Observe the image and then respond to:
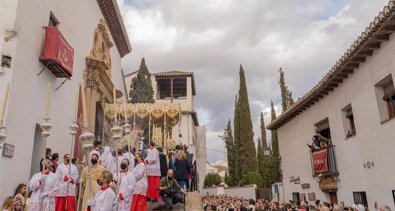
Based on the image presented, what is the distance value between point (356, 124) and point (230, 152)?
25.0m

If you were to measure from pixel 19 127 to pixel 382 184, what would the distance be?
35.3 feet

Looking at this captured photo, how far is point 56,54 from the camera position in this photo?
35.2 feet

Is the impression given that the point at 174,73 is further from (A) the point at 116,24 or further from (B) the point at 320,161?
(B) the point at 320,161

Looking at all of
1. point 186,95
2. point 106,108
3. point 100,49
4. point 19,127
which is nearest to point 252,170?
point 186,95

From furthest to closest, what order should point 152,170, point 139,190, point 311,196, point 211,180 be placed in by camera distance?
point 211,180 < point 311,196 < point 152,170 < point 139,190

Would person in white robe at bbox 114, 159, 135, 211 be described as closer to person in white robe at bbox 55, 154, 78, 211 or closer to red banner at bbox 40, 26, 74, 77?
person in white robe at bbox 55, 154, 78, 211

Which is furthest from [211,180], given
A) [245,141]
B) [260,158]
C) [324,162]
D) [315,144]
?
[324,162]

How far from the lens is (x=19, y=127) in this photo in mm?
9062

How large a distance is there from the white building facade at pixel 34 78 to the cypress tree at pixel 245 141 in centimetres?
1766

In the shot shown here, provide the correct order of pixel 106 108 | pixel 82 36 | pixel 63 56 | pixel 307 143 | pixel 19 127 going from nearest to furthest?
1. pixel 19 127
2. pixel 63 56
3. pixel 82 36
4. pixel 307 143
5. pixel 106 108

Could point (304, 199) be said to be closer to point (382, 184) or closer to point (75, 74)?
point (382, 184)

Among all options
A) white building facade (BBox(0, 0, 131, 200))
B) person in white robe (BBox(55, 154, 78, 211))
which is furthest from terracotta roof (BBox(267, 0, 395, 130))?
white building facade (BBox(0, 0, 131, 200))

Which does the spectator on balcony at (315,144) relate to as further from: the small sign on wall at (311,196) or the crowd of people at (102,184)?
the crowd of people at (102,184)

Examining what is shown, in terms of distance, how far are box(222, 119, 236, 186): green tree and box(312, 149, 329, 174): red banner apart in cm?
1808
